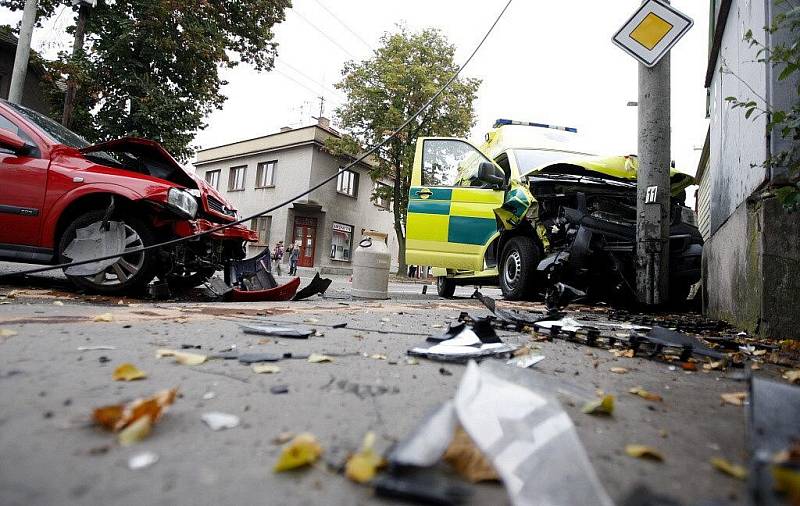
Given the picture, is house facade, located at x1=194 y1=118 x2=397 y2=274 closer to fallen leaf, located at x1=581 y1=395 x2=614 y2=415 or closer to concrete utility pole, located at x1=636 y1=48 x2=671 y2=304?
concrete utility pole, located at x1=636 y1=48 x2=671 y2=304

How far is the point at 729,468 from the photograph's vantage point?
0.92 metres

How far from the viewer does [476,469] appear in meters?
0.84

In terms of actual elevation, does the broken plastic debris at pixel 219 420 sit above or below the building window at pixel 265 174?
below

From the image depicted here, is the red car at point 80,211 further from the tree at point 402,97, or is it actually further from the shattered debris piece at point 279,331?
the tree at point 402,97

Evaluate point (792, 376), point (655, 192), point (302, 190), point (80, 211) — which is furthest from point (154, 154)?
point (302, 190)

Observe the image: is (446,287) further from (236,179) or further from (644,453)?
(236,179)

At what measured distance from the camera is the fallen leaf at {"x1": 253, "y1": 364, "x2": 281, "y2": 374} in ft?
5.00

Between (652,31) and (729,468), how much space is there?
4.69 m

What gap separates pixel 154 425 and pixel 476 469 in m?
0.70

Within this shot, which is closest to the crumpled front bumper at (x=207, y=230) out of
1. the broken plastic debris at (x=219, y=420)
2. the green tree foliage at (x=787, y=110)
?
the broken plastic debris at (x=219, y=420)

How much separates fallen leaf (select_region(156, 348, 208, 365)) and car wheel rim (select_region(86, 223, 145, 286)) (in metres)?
2.48

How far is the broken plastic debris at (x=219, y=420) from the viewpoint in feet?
3.36

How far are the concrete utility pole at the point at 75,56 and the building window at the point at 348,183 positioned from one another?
14940mm

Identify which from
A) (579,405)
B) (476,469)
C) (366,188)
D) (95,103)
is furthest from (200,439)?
(366,188)
